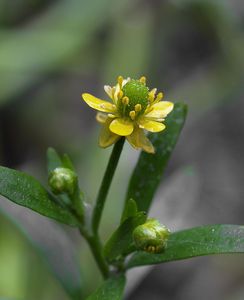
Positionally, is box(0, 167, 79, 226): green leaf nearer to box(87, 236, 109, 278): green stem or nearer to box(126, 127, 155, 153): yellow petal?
box(87, 236, 109, 278): green stem

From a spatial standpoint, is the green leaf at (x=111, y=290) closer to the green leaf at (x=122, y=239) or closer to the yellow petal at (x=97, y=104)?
the green leaf at (x=122, y=239)

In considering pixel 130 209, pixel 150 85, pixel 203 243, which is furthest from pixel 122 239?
pixel 150 85

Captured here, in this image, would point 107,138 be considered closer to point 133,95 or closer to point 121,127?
point 121,127

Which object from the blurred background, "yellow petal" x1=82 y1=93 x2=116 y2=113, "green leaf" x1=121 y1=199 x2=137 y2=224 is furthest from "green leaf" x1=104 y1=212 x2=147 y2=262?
the blurred background

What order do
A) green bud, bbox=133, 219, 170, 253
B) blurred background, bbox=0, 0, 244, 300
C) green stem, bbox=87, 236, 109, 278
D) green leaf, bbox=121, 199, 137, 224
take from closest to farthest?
green bud, bbox=133, 219, 170, 253 → green leaf, bbox=121, 199, 137, 224 → green stem, bbox=87, 236, 109, 278 → blurred background, bbox=0, 0, 244, 300

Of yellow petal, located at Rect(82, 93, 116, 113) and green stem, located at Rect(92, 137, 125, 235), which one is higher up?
yellow petal, located at Rect(82, 93, 116, 113)

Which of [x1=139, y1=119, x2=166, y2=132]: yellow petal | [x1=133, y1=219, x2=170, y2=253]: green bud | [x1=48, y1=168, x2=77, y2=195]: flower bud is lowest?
[x1=133, y1=219, x2=170, y2=253]: green bud

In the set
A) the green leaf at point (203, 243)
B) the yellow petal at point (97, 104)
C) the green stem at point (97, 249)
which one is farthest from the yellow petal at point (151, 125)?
the green stem at point (97, 249)
